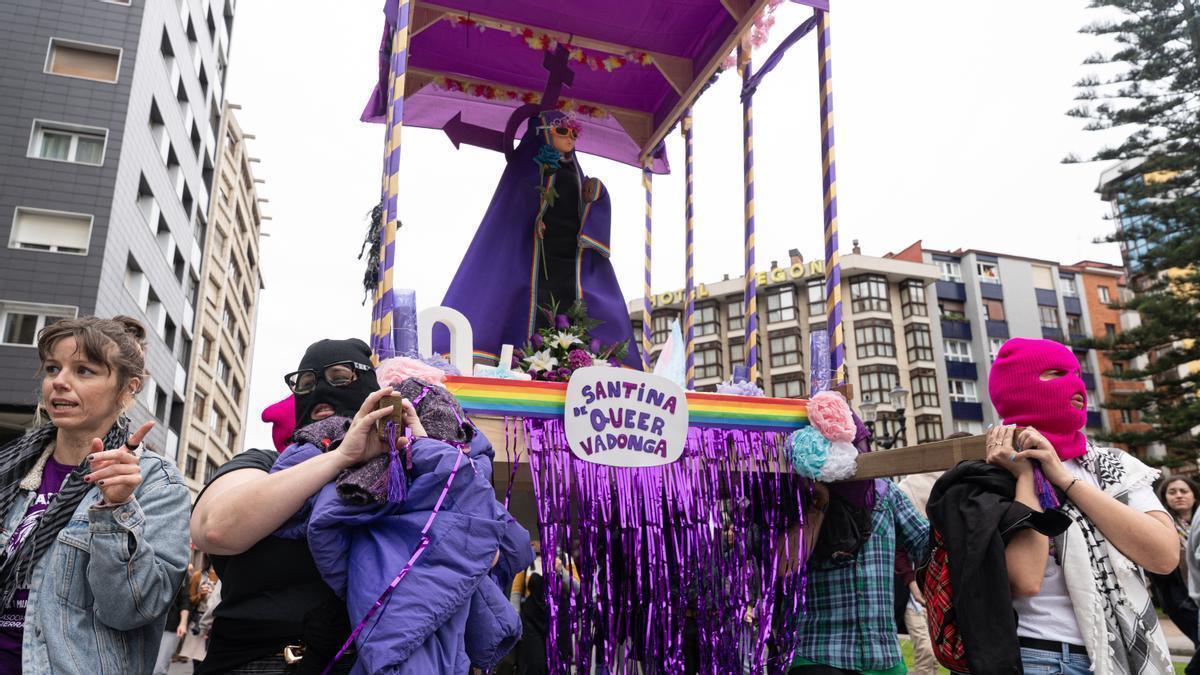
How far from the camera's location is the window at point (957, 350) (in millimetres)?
45469

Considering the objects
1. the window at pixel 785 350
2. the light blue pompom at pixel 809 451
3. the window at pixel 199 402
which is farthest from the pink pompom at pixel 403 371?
the window at pixel 785 350

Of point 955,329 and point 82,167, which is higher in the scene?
point 955,329

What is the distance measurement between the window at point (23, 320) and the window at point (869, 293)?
37274 mm

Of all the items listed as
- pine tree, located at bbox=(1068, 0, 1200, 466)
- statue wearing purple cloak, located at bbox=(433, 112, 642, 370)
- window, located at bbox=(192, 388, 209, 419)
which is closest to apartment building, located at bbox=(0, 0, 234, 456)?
window, located at bbox=(192, 388, 209, 419)

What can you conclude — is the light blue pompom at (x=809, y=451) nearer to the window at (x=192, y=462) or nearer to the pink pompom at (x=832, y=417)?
the pink pompom at (x=832, y=417)

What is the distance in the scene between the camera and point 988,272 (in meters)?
47.3

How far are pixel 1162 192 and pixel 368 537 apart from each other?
23.1 meters

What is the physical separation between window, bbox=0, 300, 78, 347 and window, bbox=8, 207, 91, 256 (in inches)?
55.4

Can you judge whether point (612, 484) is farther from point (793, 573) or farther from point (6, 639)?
point (6, 639)

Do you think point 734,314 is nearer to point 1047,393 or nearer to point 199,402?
point 199,402

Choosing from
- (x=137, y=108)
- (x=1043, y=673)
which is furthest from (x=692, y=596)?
(x=137, y=108)

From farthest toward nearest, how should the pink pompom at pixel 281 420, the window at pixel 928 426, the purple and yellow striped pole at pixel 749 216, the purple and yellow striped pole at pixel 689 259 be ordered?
the window at pixel 928 426
the purple and yellow striped pole at pixel 689 259
the purple and yellow striped pole at pixel 749 216
the pink pompom at pixel 281 420

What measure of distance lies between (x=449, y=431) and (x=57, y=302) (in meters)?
19.6

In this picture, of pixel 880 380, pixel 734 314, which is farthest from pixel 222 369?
pixel 880 380
